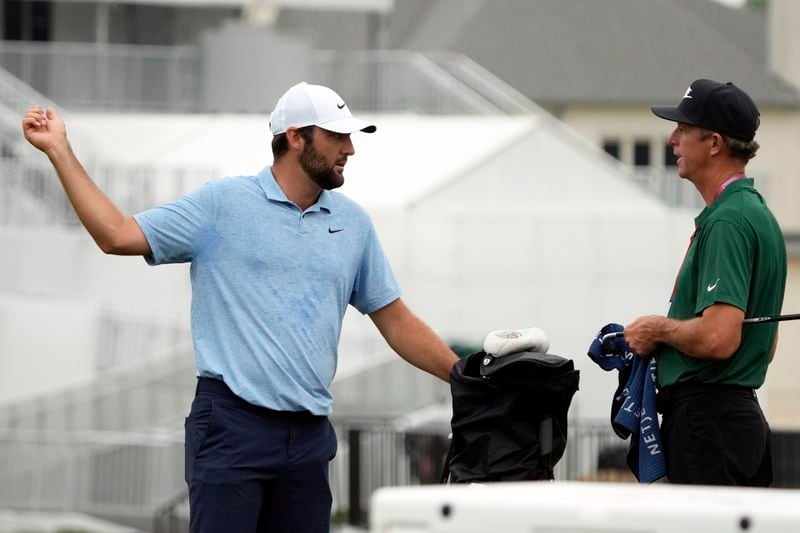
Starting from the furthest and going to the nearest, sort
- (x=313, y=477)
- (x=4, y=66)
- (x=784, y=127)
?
1. (x=784, y=127)
2. (x=4, y=66)
3. (x=313, y=477)

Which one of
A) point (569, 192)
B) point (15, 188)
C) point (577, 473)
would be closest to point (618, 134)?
point (569, 192)

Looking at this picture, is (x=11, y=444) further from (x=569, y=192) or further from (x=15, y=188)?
(x=569, y=192)

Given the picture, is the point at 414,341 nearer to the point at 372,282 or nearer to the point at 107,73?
the point at 372,282

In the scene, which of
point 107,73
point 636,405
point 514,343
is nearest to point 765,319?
point 636,405

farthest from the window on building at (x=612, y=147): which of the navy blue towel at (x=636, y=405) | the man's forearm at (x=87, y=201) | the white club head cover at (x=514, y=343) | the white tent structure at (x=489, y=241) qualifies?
the man's forearm at (x=87, y=201)

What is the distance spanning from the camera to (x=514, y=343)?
5562 mm

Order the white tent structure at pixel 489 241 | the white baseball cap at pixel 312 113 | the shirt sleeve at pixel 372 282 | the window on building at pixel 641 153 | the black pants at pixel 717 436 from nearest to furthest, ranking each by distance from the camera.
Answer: the black pants at pixel 717 436 → the white baseball cap at pixel 312 113 → the shirt sleeve at pixel 372 282 → the white tent structure at pixel 489 241 → the window on building at pixel 641 153

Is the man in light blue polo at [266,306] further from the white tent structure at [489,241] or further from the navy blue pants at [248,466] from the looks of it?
the white tent structure at [489,241]

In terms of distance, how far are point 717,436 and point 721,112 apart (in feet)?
3.35

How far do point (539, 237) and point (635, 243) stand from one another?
1383 millimetres

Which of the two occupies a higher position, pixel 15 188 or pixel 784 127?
pixel 784 127

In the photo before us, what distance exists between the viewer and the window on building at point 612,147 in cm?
3853

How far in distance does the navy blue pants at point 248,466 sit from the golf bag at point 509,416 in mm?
484

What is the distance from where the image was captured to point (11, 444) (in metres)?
16.9
